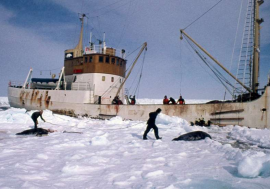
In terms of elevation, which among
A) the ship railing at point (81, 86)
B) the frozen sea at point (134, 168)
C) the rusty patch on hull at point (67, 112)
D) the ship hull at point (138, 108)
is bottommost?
the frozen sea at point (134, 168)

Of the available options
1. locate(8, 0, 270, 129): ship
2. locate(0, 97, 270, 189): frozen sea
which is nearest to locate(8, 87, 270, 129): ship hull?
locate(8, 0, 270, 129): ship

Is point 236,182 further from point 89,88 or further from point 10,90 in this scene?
point 10,90

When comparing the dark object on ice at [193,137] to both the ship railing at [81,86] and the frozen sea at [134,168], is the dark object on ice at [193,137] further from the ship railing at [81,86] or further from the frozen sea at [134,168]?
the ship railing at [81,86]

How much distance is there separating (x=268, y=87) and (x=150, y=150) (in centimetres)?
885

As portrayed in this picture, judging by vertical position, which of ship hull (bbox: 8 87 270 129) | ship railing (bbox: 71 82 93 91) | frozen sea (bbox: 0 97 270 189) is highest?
ship railing (bbox: 71 82 93 91)

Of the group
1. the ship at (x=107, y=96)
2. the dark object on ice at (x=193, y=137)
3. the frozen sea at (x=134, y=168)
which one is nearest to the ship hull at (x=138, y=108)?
the ship at (x=107, y=96)

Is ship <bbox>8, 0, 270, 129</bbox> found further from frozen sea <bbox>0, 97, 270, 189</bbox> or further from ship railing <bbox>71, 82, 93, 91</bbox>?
frozen sea <bbox>0, 97, 270, 189</bbox>

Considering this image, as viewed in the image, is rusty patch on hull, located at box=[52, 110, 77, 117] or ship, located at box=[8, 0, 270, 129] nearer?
ship, located at box=[8, 0, 270, 129]

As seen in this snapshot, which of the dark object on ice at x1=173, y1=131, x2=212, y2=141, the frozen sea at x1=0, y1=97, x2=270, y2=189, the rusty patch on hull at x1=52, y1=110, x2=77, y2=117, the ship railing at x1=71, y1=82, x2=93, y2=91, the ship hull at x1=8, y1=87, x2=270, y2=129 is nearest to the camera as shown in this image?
the frozen sea at x1=0, y1=97, x2=270, y2=189

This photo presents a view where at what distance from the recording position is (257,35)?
11.7 m

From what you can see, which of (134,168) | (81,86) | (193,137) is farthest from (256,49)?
(81,86)

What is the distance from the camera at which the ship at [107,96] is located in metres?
11.2

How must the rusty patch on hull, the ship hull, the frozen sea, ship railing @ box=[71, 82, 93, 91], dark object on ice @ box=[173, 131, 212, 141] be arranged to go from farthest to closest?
ship railing @ box=[71, 82, 93, 91] < the rusty patch on hull < the ship hull < dark object on ice @ box=[173, 131, 212, 141] < the frozen sea

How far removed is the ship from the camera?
11164mm
